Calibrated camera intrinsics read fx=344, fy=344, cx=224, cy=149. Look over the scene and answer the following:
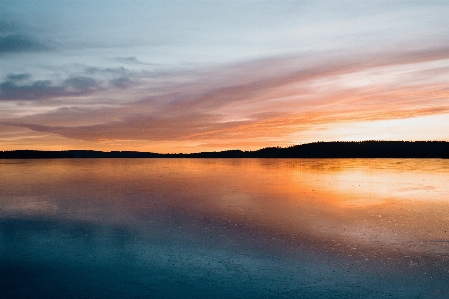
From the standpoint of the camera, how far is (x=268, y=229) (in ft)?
40.2

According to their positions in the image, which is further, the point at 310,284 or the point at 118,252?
the point at 118,252

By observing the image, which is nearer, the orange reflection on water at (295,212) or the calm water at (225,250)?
the calm water at (225,250)

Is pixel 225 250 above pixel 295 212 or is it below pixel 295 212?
below

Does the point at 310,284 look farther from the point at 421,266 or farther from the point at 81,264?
the point at 81,264

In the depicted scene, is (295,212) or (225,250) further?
(295,212)

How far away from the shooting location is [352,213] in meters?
15.4

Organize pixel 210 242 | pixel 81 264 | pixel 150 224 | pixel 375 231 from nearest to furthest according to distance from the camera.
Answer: pixel 81 264
pixel 210 242
pixel 375 231
pixel 150 224

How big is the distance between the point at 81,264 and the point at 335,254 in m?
6.64

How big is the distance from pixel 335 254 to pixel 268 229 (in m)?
3.28

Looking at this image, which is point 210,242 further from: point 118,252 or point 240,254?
point 118,252

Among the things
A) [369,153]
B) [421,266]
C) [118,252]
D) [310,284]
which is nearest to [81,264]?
[118,252]

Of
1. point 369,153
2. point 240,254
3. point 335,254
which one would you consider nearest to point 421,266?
point 335,254

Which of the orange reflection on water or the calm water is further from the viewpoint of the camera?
the orange reflection on water

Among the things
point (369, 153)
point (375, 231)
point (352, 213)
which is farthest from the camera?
point (369, 153)
